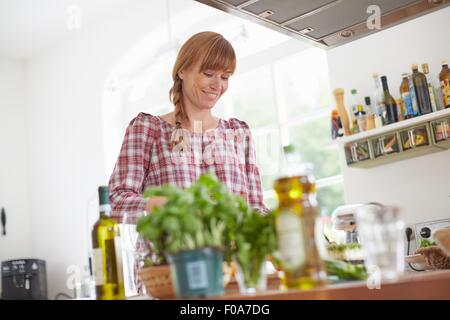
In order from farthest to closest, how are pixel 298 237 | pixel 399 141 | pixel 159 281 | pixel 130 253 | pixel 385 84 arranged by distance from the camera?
pixel 385 84 < pixel 399 141 < pixel 130 253 < pixel 159 281 < pixel 298 237

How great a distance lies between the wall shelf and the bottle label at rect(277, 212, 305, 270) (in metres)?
2.16

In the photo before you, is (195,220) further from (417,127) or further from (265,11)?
(417,127)

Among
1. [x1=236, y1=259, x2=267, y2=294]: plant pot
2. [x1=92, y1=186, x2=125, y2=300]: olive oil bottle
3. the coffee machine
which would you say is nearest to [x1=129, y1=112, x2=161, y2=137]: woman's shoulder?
[x1=92, y1=186, x2=125, y2=300]: olive oil bottle

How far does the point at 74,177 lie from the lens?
5.23m

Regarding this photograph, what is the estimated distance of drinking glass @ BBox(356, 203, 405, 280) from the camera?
736mm

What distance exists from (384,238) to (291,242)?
115mm

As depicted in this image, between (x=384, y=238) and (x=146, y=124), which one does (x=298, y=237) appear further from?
(x=146, y=124)

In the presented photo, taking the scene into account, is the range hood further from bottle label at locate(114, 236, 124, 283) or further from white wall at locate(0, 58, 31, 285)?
white wall at locate(0, 58, 31, 285)

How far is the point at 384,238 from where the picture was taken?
0.74 metres

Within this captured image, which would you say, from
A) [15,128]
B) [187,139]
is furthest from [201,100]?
[15,128]

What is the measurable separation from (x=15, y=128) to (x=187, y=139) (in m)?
4.50

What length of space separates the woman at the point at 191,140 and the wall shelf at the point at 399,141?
1361 millimetres

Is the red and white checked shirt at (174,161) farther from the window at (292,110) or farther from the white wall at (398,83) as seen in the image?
the white wall at (398,83)

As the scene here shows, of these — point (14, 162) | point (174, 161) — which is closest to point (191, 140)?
point (174, 161)
